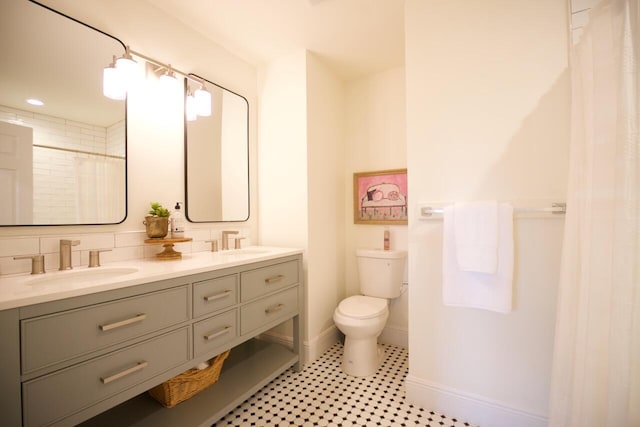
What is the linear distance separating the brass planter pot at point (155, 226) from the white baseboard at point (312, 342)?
1196mm

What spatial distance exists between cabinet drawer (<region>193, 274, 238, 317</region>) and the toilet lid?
0.84 metres

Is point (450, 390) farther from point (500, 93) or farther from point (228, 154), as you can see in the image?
point (228, 154)

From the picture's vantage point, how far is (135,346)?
106cm

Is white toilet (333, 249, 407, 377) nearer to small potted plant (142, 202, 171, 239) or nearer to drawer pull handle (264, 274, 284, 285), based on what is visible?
drawer pull handle (264, 274, 284, 285)

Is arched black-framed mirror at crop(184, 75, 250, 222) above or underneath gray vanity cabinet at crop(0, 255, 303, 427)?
above

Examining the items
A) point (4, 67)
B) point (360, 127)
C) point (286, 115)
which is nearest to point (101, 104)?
point (4, 67)

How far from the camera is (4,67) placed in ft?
3.88

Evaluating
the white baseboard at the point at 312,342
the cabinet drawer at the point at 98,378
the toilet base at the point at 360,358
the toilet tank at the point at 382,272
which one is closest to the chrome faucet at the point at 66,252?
the cabinet drawer at the point at 98,378

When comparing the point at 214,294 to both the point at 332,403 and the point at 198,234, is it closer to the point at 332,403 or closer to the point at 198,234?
the point at 198,234

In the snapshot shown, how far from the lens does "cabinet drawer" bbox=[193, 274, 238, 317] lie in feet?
4.19

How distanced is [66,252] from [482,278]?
201cm

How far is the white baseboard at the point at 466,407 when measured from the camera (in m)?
1.37

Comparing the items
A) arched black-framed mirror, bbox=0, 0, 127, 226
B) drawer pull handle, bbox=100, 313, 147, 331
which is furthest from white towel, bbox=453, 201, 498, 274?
arched black-framed mirror, bbox=0, 0, 127, 226

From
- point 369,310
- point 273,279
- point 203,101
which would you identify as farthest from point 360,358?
point 203,101
